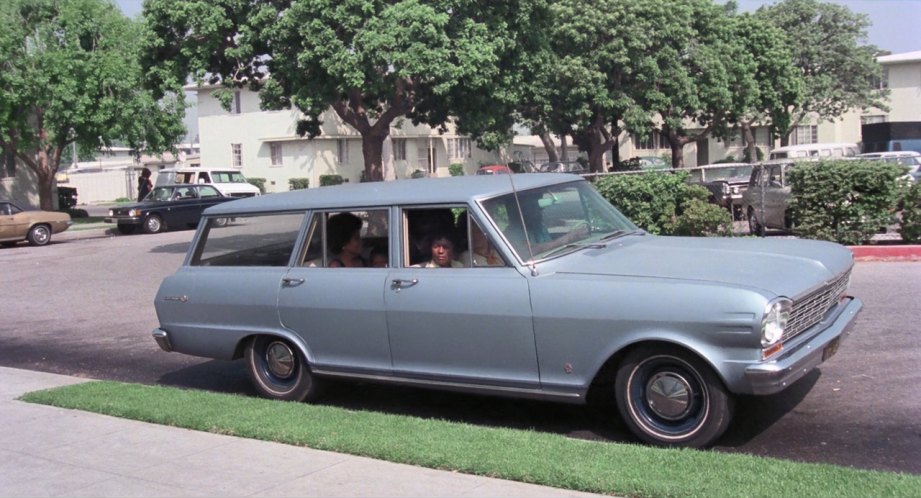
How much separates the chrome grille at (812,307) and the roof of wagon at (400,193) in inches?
82.4

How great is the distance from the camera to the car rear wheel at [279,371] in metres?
7.56

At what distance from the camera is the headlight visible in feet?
17.7

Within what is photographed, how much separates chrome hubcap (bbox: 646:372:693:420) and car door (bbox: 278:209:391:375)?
207 centimetres

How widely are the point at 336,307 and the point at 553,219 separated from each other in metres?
1.82

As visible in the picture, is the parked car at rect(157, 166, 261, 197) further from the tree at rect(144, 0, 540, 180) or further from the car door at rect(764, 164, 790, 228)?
the car door at rect(764, 164, 790, 228)

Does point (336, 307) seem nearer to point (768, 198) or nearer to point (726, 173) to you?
point (768, 198)

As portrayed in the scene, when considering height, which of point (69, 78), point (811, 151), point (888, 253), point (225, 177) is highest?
point (69, 78)

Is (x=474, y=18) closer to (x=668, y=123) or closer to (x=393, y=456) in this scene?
(x=393, y=456)

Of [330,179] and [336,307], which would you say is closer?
[336,307]

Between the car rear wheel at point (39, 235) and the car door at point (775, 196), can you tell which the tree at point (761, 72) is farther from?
the car rear wheel at point (39, 235)

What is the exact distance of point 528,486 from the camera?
5223 millimetres

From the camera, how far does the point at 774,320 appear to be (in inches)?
215

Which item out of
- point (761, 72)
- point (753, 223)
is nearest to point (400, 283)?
point (753, 223)

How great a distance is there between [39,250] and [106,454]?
21.1 m
